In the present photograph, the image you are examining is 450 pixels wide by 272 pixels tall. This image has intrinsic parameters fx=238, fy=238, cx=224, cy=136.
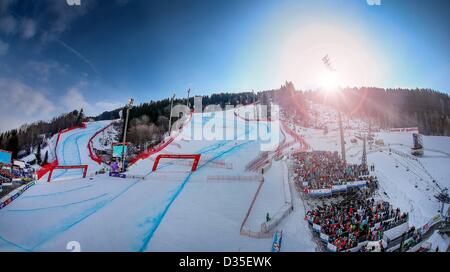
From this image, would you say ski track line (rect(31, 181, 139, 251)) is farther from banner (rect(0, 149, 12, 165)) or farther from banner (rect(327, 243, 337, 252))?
banner (rect(0, 149, 12, 165))

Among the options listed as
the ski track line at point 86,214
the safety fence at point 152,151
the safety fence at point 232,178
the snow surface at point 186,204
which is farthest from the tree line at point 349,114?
the safety fence at point 232,178

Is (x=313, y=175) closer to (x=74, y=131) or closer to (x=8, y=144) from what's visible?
(x=8, y=144)

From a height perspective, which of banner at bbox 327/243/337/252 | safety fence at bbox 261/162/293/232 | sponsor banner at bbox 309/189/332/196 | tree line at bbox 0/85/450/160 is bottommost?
banner at bbox 327/243/337/252

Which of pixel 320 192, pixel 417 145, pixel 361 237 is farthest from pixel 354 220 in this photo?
pixel 417 145

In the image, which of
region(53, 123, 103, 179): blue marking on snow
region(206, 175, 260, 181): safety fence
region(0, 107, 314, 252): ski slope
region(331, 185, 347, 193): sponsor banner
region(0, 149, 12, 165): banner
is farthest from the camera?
region(53, 123, 103, 179): blue marking on snow

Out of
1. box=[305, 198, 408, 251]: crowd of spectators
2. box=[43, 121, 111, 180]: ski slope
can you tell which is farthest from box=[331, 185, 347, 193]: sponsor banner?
box=[43, 121, 111, 180]: ski slope

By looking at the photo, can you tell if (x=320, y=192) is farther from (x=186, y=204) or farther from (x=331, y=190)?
(x=186, y=204)

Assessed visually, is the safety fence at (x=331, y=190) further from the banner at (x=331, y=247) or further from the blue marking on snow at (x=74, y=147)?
the blue marking on snow at (x=74, y=147)
